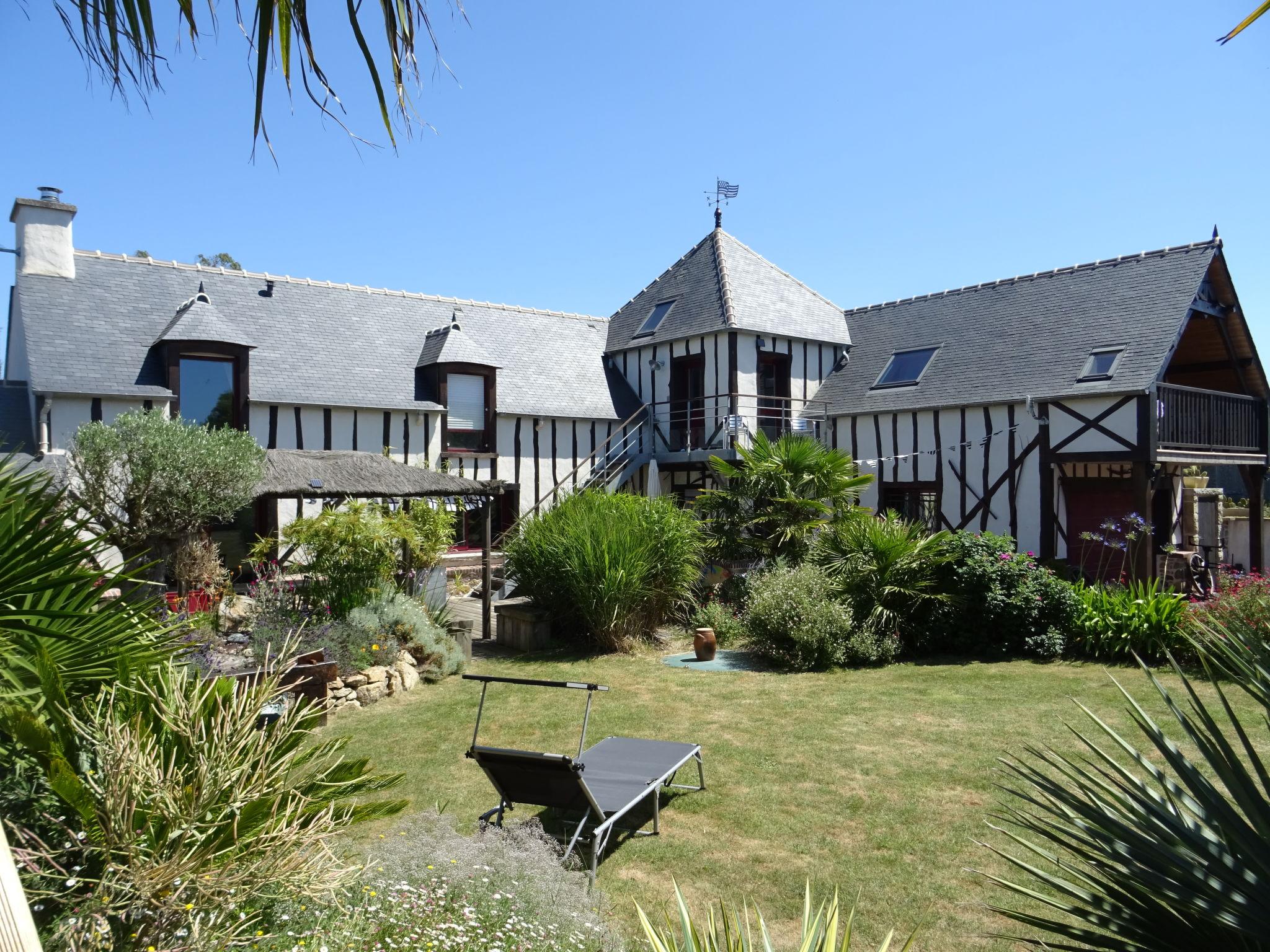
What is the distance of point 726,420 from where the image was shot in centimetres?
1585

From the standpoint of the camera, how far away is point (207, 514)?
30.6 feet

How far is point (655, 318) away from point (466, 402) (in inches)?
190

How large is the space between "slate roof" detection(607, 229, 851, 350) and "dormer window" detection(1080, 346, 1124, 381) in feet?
17.8

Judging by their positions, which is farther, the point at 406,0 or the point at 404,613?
the point at 404,613

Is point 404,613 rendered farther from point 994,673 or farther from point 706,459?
point 706,459

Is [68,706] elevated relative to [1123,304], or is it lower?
lower

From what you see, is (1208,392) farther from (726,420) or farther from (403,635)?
(403,635)

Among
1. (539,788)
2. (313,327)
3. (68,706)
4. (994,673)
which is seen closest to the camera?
(68,706)

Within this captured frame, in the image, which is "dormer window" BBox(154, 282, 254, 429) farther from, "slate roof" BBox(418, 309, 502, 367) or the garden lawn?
the garden lawn

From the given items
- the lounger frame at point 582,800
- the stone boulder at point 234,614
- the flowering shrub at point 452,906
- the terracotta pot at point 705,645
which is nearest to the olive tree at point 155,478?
the stone boulder at point 234,614

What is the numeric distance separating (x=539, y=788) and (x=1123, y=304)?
13.3 m

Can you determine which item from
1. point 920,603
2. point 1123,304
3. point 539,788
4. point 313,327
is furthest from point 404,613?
point 1123,304

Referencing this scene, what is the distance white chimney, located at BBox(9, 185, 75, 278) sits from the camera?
43.8 feet

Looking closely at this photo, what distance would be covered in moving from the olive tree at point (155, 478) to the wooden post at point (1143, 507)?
11.8 metres
